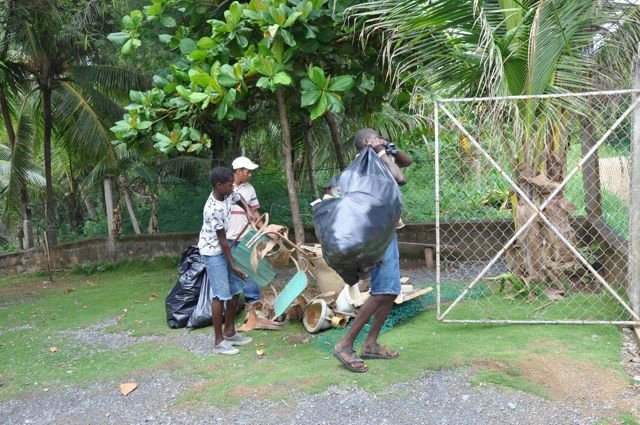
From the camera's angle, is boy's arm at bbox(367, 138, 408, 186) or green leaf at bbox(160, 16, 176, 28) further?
green leaf at bbox(160, 16, 176, 28)

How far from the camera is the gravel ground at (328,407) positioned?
3.76 m

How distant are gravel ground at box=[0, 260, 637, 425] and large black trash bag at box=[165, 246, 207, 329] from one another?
1711mm

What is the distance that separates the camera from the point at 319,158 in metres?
11.4

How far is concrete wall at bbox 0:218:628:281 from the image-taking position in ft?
22.8

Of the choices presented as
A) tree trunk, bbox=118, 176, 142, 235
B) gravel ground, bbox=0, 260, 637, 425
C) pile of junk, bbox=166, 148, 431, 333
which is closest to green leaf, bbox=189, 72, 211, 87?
pile of junk, bbox=166, 148, 431, 333

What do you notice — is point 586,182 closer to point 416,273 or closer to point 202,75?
point 416,273

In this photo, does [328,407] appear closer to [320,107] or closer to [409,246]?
[320,107]

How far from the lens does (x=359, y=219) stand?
13.2 ft

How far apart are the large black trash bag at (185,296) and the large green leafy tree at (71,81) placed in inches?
210

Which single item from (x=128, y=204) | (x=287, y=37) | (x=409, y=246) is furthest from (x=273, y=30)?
(x=128, y=204)

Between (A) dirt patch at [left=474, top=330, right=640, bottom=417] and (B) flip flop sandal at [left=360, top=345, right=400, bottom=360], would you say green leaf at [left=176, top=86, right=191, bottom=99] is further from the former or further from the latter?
(A) dirt patch at [left=474, top=330, right=640, bottom=417]

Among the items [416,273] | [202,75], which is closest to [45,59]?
[202,75]

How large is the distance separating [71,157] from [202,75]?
7.80 m

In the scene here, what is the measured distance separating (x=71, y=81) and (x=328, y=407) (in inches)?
382
